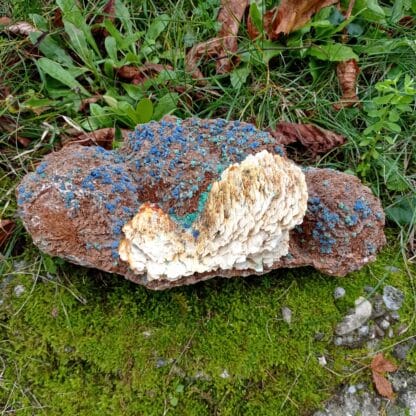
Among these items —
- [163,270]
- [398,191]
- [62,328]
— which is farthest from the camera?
Answer: [398,191]

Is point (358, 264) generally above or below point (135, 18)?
below

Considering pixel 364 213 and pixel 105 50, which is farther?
pixel 105 50

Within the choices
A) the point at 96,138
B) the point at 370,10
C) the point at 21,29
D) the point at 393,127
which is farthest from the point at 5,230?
the point at 370,10

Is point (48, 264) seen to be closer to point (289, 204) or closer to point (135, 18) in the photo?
point (289, 204)

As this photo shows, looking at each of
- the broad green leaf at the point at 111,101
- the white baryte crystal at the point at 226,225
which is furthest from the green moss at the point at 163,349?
the broad green leaf at the point at 111,101

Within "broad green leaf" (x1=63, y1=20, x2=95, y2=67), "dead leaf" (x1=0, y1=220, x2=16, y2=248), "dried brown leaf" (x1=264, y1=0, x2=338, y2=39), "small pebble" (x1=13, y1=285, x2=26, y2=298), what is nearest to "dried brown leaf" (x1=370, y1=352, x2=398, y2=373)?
"small pebble" (x1=13, y1=285, x2=26, y2=298)

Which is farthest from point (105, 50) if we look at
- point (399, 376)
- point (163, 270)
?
point (399, 376)

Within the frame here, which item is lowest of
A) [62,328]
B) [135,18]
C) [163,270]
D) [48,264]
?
[62,328]

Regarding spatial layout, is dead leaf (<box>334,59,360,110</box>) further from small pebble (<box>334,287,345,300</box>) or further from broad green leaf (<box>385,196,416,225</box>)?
small pebble (<box>334,287,345,300</box>)
